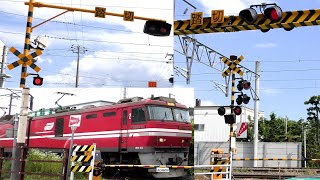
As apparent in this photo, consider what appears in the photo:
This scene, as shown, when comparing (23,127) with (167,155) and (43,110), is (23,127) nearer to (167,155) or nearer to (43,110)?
(43,110)

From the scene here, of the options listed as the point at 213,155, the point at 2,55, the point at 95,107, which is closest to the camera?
the point at 95,107

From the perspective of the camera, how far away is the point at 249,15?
10391 millimetres

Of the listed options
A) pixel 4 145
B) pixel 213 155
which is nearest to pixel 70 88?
pixel 4 145

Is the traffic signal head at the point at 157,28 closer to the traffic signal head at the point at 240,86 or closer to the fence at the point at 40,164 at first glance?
the fence at the point at 40,164

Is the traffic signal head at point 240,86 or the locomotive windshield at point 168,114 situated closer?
the locomotive windshield at point 168,114

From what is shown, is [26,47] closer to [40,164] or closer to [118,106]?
[118,106]

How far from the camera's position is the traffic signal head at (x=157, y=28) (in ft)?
26.9

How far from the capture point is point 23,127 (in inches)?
346

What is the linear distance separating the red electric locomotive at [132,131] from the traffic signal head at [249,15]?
3426 millimetres

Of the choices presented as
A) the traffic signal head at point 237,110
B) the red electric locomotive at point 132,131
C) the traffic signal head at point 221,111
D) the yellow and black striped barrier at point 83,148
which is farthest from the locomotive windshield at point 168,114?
the traffic signal head at point 237,110

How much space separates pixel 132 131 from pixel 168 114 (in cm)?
88

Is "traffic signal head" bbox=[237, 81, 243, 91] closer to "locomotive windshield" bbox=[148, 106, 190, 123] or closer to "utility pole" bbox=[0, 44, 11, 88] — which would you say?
"locomotive windshield" bbox=[148, 106, 190, 123]

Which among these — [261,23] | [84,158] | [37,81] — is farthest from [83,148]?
[261,23]

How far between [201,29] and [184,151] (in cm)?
511
